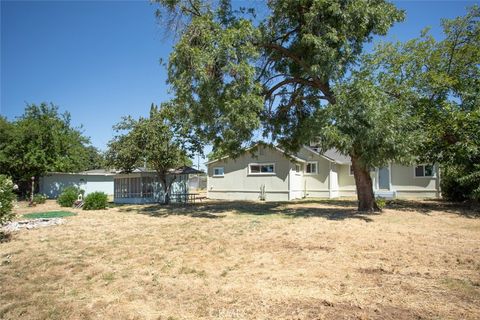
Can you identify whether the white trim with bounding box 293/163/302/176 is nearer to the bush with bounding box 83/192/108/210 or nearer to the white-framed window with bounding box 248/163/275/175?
the white-framed window with bounding box 248/163/275/175

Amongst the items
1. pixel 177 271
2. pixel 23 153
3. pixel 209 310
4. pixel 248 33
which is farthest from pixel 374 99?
pixel 23 153

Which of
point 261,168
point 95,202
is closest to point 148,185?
point 95,202

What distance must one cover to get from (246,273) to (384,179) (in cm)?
2517

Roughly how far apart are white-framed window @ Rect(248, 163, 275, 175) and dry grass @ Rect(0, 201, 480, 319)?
14201 mm

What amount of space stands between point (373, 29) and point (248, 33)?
5993mm

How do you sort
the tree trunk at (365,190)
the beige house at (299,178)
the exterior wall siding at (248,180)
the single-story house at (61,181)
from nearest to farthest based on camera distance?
the tree trunk at (365,190)
the exterior wall siding at (248,180)
the beige house at (299,178)
the single-story house at (61,181)

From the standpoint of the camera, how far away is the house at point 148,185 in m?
25.3

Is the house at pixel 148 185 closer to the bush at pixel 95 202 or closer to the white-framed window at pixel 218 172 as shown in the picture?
the white-framed window at pixel 218 172

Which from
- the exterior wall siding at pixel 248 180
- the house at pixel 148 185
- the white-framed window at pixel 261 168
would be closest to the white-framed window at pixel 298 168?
the exterior wall siding at pixel 248 180

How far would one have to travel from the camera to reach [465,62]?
762 inches

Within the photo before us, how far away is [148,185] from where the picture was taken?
26016mm

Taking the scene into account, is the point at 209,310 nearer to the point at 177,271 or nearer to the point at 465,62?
the point at 177,271

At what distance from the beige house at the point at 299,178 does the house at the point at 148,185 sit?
3.57m

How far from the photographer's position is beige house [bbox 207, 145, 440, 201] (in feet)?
85.6
